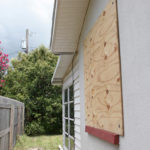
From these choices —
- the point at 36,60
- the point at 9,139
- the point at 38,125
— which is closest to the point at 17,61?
the point at 36,60

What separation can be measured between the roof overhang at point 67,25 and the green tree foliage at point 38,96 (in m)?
10.2

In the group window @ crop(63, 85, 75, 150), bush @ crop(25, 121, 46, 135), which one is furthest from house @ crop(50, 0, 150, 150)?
bush @ crop(25, 121, 46, 135)

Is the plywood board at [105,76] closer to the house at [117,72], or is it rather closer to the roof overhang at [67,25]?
the house at [117,72]

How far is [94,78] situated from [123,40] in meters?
0.93

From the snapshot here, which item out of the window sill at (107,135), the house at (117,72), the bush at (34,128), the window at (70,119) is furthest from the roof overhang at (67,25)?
the bush at (34,128)

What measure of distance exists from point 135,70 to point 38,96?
13.9 m

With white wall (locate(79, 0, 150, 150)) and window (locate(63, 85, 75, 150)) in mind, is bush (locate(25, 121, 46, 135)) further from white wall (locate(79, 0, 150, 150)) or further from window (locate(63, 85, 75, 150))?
white wall (locate(79, 0, 150, 150))

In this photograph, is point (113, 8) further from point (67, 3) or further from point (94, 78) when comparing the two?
point (67, 3)

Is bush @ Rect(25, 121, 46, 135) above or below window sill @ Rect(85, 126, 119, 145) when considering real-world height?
below

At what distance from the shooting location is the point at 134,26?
1645 millimetres

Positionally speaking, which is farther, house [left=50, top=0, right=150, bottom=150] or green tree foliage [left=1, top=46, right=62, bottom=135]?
green tree foliage [left=1, top=46, right=62, bottom=135]

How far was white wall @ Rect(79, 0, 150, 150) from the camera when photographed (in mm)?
1452

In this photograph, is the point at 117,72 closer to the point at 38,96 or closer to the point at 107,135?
the point at 107,135

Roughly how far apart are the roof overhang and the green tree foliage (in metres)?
10.2
